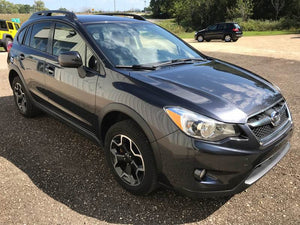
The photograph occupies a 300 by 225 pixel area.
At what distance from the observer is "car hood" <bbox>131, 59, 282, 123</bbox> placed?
86.2 inches

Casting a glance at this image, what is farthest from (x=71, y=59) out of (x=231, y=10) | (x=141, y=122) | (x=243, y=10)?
(x=231, y=10)

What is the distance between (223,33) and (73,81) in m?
21.3

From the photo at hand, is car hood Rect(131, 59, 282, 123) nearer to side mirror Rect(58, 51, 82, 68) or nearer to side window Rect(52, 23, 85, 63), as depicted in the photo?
side mirror Rect(58, 51, 82, 68)

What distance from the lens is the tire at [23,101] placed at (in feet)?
14.6

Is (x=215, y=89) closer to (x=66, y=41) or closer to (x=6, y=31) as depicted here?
(x=66, y=41)

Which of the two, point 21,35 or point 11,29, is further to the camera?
point 11,29

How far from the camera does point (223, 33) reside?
2220 cm

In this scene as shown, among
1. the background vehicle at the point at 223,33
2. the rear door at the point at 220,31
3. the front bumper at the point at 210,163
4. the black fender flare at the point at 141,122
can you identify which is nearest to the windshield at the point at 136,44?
the black fender flare at the point at 141,122

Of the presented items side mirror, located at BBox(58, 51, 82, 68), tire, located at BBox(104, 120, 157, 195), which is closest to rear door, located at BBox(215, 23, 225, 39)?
side mirror, located at BBox(58, 51, 82, 68)

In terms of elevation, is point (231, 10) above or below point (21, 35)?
above

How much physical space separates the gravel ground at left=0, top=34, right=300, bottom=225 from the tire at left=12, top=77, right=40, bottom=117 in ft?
2.75

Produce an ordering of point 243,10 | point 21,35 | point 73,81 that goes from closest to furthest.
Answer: point 73,81
point 21,35
point 243,10

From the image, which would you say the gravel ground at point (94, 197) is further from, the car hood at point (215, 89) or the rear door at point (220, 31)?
the rear door at point (220, 31)

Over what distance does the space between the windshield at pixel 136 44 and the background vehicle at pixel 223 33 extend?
1947cm
